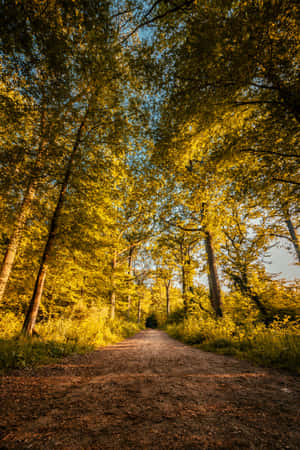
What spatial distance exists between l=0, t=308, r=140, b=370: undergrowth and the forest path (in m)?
0.63

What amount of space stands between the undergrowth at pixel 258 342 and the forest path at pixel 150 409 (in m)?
0.67

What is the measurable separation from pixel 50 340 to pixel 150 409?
15.5 ft

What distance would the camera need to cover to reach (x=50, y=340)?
5402 millimetres

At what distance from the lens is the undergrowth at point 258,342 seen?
13.2 ft

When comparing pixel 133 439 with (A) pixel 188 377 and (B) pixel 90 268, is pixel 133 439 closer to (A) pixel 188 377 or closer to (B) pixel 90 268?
(A) pixel 188 377

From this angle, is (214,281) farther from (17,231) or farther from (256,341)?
(17,231)

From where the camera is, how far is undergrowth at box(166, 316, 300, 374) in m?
4.02

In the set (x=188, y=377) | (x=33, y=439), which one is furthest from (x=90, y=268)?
(x=33, y=439)

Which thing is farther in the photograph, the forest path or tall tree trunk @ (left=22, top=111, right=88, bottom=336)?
tall tree trunk @ (left=22, top=111, right=88, bottom=336)

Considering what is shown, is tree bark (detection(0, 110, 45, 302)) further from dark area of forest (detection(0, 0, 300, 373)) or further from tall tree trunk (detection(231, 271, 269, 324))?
tall tree trunk (detection(231, 271, 269, 324))

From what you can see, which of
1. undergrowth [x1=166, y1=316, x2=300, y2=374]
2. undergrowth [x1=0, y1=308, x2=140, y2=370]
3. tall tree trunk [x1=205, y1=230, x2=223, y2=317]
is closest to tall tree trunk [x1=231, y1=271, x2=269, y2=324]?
tall tree trunk [x1=205, y1=230, x2=223, y2=317]

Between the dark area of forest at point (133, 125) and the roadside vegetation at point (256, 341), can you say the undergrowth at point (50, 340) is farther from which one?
the roadside vegetation at point (256, 341)

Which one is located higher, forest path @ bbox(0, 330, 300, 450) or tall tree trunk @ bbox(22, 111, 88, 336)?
tall tree trunk @ bbox(22, 111, 88, 336)

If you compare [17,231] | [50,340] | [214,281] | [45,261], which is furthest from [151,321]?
[17,231]
